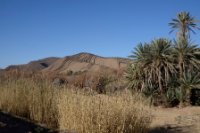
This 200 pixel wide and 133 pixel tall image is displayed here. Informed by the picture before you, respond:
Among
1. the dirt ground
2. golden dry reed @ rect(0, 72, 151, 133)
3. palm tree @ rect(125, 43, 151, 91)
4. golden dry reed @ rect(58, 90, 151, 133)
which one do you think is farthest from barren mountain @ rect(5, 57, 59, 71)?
golden dry reed @ rect(58, 90, 151, 133)

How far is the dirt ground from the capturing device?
12312mm

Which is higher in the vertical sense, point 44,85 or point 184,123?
point 44,85

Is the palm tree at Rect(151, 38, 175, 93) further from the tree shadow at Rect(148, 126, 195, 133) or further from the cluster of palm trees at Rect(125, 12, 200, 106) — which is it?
the tree shadow at Rect(148, 126, 195, 133)

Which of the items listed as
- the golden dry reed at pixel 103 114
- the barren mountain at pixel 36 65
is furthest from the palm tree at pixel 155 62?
the barren mountain at pixel 36 65

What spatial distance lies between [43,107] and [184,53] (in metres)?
8.62

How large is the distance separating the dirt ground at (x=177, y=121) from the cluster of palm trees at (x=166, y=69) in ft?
4.13

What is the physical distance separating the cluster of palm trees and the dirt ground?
126cm

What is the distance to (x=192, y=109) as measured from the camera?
1730cm

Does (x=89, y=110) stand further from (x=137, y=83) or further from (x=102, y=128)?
(x=137, y=83)

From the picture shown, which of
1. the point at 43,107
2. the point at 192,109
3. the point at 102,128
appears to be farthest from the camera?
the point at 192,109

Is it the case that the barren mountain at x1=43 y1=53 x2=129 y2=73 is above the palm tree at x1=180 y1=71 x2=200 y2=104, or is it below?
above

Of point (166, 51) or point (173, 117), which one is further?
point (166, 51)

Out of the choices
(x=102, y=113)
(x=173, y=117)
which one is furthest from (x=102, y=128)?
(x=173, y=117)

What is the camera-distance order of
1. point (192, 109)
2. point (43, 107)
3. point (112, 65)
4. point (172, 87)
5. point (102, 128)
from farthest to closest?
point (112, 65)
point (172, 87)
point (192, 109)
point (43, 107)
point (102, 128)
